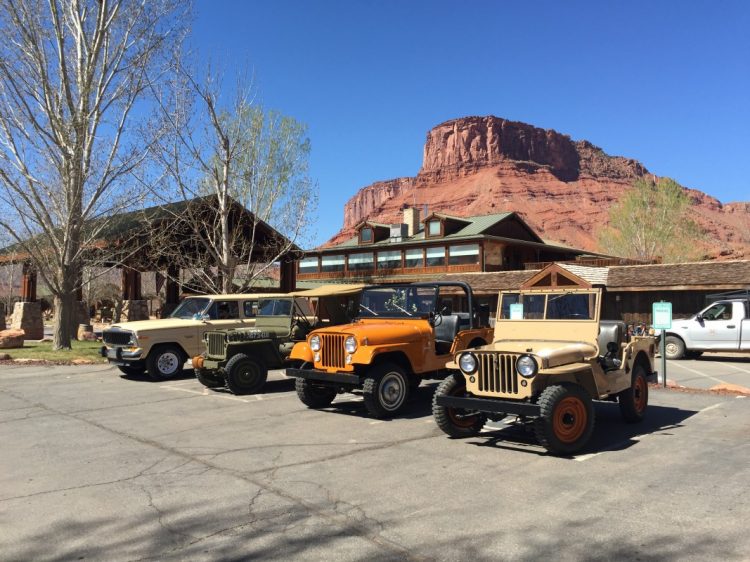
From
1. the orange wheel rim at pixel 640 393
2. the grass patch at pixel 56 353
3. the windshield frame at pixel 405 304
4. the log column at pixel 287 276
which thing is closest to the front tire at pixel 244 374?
the windshield frame at pixel 405 304

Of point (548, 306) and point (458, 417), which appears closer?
point (458, 417)

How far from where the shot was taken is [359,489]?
5.12 metres

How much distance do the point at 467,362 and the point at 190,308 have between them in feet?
30.3

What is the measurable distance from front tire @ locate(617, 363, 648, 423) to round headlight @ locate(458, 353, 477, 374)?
2.38m

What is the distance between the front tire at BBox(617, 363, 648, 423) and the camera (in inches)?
300

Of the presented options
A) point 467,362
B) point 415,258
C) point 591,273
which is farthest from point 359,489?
point 415,258

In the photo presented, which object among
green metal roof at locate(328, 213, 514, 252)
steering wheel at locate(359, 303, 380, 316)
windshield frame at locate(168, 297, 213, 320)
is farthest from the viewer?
Result: green metal roof at locate(328, 213, 514, 252)

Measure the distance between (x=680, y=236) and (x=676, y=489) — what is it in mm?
51162

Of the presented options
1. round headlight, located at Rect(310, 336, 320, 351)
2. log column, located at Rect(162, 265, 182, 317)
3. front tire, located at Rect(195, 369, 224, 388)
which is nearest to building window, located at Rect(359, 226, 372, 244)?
log column, located at Rect(162, 265, 182, 317)

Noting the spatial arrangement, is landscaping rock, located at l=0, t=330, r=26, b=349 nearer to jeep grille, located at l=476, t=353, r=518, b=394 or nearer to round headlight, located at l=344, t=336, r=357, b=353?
round headlight, located at l=344, t=336, r=357, b=353

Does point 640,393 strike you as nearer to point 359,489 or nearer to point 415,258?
point 359,489

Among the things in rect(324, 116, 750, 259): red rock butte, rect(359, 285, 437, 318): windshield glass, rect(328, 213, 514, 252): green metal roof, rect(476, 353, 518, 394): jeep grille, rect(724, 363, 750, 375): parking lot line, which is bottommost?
rect(724, 363, 750, 375): parking lot line

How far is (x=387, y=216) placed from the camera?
462 ft

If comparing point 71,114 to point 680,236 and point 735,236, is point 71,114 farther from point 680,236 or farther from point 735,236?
point 735,236
